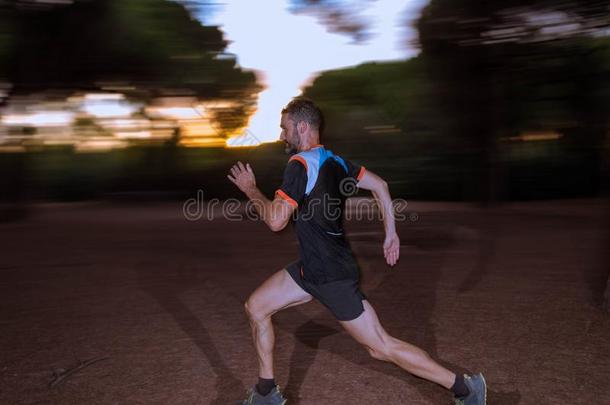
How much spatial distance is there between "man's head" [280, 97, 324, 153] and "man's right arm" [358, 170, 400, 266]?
17.8 inches

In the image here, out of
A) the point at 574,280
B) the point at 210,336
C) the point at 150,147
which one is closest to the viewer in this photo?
the point at 210,336

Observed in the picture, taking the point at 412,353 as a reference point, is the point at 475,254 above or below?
below

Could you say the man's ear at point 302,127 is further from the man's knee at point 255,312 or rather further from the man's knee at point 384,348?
the man's knee at point 384,348

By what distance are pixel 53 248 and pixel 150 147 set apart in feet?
9.62

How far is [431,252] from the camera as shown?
989cm

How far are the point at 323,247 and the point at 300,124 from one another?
Answer: 68 cm

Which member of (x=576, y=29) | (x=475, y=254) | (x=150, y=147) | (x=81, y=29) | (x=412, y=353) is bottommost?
(x=475, y=254)

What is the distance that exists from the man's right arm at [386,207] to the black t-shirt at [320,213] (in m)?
0.26

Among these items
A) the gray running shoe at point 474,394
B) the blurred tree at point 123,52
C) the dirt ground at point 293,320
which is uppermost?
the blurred tree at point 123,52

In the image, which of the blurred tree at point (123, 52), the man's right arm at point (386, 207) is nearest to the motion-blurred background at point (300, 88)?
the blurred tree at point (123, 52)

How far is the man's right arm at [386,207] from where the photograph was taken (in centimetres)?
362

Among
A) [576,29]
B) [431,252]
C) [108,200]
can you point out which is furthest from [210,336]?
[108,200]

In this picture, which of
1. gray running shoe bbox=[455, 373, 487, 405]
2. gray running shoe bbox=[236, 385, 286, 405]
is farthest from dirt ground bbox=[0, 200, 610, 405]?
gray running shoe bbox=[455, 373, 487, 405]

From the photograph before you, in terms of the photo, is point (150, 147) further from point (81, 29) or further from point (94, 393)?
point (94, 393)
